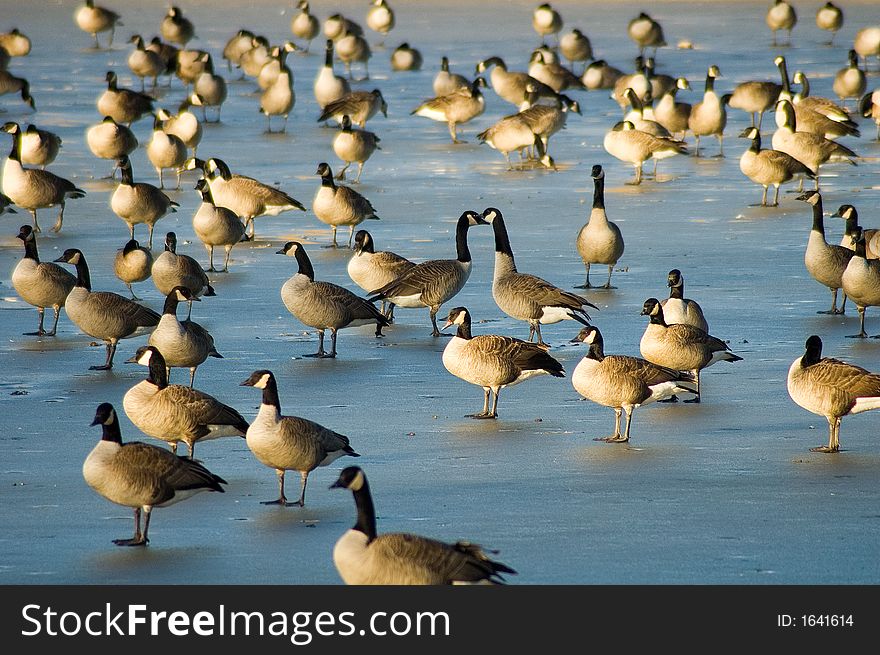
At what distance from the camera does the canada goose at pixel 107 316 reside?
13.0 meters

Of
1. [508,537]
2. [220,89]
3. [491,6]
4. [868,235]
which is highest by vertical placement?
[491,6]

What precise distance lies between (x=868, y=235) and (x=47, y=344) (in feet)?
29.2

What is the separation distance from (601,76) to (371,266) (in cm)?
2111

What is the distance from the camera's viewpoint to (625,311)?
50.0ft

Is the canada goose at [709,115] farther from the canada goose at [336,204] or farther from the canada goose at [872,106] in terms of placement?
the canada goose at [336,204]

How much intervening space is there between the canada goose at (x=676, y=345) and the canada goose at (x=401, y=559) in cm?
516

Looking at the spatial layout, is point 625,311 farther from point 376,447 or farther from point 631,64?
point 631,64

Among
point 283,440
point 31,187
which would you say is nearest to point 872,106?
point 31,187

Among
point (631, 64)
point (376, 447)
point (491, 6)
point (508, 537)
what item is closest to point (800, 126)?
point (631, 64)

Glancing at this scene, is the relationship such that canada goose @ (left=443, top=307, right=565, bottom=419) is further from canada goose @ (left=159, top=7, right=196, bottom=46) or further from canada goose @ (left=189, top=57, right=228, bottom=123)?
canada goose @ (left=159, top=7, right=196, bottom=46)

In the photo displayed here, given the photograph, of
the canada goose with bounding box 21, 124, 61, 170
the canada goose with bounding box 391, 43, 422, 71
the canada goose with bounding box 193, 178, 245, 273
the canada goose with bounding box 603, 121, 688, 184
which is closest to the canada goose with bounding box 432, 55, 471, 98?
the canada goose with bounding box 391, 43, 422, 71

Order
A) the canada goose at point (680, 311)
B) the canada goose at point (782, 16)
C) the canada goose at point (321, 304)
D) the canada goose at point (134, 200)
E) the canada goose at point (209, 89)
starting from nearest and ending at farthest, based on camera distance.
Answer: the canada goose at point (680, 311) < the canada goose at point (321, 304) < the canada goose at point (134, 200) < the canada goose at point (209, 89) < the canada goose at point (782, 16)

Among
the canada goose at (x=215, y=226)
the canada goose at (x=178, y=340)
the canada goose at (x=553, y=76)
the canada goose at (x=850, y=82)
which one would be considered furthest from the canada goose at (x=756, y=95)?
the canada goose at (x=178, y=340)

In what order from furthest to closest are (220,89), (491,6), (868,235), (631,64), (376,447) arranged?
(491,6)
(631,64)
(220,89)
(868,235)
(376,447)
